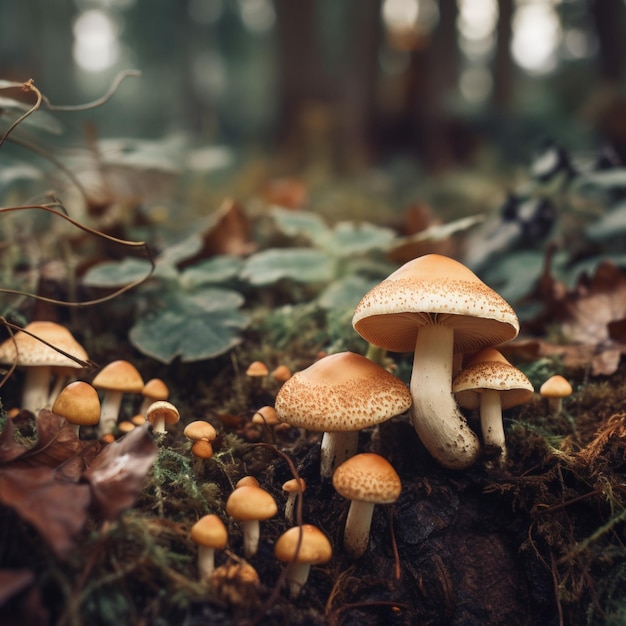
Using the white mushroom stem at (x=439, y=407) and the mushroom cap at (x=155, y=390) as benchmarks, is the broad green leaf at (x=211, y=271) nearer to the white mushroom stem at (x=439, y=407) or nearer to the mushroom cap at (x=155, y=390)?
the mushroom cap at (x=155, y=390)

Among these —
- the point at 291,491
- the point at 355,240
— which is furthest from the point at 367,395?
the point at 355,240

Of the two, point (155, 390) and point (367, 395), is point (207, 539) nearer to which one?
point (367, 395)

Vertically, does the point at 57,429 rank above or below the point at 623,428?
above

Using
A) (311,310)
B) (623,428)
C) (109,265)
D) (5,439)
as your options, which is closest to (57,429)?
(5,439)

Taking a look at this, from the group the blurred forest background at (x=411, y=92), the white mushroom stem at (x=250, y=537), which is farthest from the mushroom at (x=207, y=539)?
the blurred forest background at (x=411, y=92)

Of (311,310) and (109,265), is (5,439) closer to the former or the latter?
(109,265)

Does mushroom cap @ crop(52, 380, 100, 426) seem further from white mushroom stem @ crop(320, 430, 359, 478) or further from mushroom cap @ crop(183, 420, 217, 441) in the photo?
white mushroom stem @ crop(320, 430, 359, 478)

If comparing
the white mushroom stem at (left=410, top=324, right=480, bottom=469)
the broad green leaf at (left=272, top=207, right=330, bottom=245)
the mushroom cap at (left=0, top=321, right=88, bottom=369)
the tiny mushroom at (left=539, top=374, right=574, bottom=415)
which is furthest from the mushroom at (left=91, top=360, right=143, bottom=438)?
the tiny mushroom at (left=539, top=374, right=574, bottom=415)
